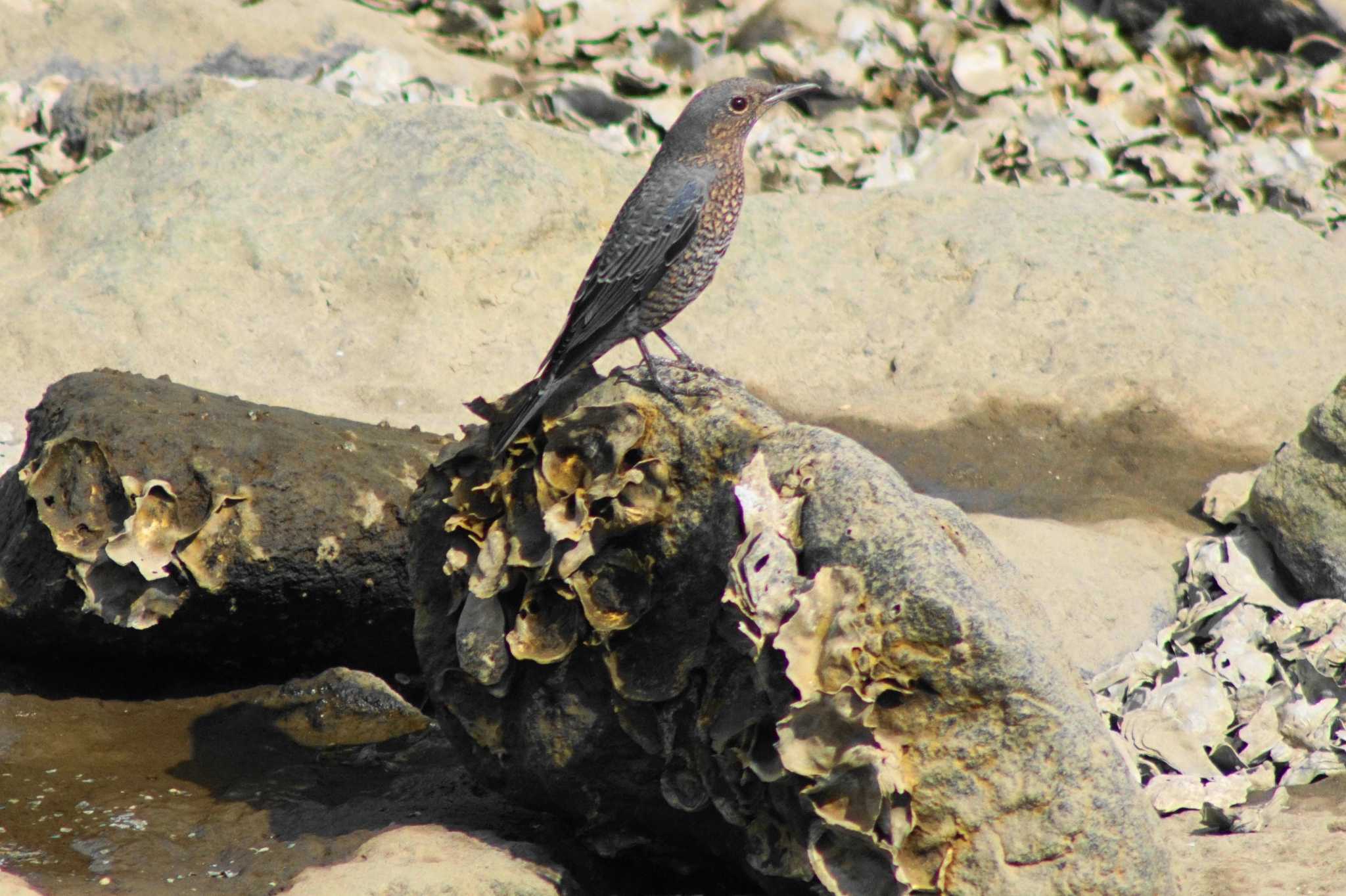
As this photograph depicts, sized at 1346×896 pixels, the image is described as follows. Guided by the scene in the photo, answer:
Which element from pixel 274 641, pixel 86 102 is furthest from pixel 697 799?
pixel 86 102

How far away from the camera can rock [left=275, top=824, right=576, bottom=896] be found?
164 inches

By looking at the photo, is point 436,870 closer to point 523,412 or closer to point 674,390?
point 523,412

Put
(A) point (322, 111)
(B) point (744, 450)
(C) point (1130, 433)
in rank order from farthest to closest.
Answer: (A) point (322, 111) → (C) point (1130, 433) → (B) point (744, 450)

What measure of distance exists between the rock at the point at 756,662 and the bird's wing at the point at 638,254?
0.36 metres

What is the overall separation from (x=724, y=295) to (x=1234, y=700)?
4304mm

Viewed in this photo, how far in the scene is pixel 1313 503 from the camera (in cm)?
610

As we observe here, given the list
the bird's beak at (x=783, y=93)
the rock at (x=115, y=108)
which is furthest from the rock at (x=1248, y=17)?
the bird's beak at (x=783, y=93)

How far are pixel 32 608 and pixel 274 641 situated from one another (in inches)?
37.6

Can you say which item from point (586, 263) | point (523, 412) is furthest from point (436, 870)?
point (586, 263)

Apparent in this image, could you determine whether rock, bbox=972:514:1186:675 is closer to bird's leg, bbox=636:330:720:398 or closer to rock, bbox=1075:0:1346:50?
bird's leg, bbox=636:330:720:398

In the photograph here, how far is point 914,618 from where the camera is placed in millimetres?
3609

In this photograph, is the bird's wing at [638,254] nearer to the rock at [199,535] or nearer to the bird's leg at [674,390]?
the bird's leg at [674,390]

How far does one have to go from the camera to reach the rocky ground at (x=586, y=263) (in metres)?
5.63

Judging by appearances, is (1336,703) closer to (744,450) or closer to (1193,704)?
(1193,704)
